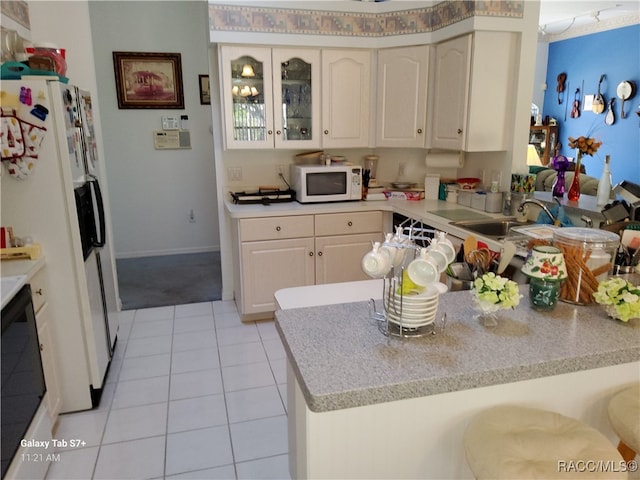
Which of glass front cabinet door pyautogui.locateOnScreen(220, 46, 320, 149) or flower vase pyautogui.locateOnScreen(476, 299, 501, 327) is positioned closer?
flower vase pyautogui.locateOnScreen(476, 299, 501, 327)

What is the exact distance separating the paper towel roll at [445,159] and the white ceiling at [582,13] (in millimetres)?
2715

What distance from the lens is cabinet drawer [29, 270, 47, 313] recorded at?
203cm

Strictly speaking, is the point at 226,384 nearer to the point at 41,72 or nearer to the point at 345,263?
the point at 345,263

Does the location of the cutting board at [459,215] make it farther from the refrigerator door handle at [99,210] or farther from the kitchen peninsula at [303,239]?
the refrigerator door handle at [99,210]

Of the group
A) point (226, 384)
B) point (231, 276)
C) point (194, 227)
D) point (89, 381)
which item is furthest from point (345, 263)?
point (194, 227)

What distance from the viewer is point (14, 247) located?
2049 millimetres

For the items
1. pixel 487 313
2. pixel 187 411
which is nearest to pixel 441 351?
pixel 487 313

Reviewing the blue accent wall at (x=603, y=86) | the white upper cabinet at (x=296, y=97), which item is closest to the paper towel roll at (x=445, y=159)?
the white upper cabinet at (x=296, y=97)

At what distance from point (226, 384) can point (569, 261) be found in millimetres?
1947

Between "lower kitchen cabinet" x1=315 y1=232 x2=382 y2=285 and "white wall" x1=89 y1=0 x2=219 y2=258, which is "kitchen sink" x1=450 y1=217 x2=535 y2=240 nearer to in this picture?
"lower kitchen cabinet" x1=315 y1=232 x2=382 y2=285

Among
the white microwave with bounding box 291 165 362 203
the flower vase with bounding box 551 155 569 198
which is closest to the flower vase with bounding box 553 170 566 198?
the flower vase with bounding box 551 155 569 198

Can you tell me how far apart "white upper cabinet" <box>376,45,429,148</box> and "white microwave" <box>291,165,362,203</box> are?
426 mm

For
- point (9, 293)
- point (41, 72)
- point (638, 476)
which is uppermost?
point (41, 72)

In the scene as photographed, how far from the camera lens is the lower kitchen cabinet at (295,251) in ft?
10.6
